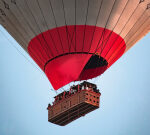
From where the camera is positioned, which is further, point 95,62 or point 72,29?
point 95,62

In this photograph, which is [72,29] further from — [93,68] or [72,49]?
[93,68]

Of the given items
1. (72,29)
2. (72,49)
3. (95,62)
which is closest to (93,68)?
Result: (95,62)

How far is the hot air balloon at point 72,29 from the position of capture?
1462cm

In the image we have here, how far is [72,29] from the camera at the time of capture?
15070 millimetres

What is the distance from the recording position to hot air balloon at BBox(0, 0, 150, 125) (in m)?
14.6

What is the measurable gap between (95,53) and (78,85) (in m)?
1.38

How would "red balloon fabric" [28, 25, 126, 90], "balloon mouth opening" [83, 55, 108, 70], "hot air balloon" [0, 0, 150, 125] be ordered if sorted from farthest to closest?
"balloon mouth opening" [83, 55, 108, 70]
"red balloon fabric" [28, 25, 126, 90]
"hot air balloon" [0, 0, 150, 125]


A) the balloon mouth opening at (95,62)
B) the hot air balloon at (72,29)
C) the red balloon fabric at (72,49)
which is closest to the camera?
the hot air balloon at (72,29)

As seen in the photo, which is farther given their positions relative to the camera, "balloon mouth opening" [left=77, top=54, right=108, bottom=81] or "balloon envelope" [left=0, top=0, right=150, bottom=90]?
"balloon mouth opening" [left=77, top=54, right=108, bottom=81]

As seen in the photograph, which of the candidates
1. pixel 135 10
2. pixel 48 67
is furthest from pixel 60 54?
pixel 135 10

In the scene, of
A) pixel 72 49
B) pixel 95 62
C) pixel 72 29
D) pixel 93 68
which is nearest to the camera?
pixel 72 29

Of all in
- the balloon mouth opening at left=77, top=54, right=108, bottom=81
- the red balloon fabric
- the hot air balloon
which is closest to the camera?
the hot air balloon

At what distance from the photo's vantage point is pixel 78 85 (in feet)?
49.9

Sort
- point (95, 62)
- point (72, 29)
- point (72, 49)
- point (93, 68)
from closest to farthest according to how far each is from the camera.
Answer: point (72, 29), point (72, 49), point (95, 62), point (93, 68)
